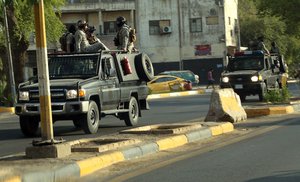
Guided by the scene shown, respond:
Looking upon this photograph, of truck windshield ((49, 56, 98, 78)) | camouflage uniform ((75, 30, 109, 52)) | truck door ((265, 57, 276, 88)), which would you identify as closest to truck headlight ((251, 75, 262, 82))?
truck door ((265, 57, 276, 88))

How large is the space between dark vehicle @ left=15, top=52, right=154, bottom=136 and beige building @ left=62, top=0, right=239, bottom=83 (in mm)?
43609

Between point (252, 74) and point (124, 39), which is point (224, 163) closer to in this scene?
point (124, 39)

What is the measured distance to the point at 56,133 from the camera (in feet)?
53.4

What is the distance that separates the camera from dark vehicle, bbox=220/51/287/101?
84.2 feet

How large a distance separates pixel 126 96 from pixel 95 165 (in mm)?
7469

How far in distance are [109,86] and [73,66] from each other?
3.66 ft

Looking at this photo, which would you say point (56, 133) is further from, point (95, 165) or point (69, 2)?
point (69, 2)

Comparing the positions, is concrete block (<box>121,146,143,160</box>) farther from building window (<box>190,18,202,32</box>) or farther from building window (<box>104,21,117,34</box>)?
building window (<box>190,18,202,32</box>)

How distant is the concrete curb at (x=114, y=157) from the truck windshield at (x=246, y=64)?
39.5ft

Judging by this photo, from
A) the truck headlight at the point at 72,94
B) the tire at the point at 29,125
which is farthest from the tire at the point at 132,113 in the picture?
the tire at the point at 29,125

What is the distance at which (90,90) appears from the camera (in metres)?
15.2

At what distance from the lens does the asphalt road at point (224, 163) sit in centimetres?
883

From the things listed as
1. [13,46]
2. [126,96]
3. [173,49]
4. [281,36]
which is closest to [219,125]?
[126,96]

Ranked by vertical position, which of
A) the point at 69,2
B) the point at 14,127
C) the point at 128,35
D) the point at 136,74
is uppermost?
the point at 69,2
